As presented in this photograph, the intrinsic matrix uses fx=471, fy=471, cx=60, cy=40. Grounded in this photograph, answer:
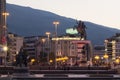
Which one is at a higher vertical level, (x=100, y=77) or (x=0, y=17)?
(x=0, y=17)

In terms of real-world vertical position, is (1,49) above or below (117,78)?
above

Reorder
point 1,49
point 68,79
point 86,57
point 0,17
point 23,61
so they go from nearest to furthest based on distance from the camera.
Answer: point 68,79 → point 23,61 → point 1,49 → point 86,57 → point 0,17

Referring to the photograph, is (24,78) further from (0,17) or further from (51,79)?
(0,17)

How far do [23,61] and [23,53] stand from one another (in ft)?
4.32

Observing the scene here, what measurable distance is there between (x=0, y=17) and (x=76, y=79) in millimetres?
108166

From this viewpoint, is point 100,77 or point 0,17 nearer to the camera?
point 100,77

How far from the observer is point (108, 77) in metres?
46.0

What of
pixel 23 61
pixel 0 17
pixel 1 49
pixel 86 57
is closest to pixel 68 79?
pixel 23 61

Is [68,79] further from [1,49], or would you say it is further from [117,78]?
[1,49]

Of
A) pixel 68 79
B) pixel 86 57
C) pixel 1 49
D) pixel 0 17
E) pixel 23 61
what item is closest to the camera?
pixel 68 79

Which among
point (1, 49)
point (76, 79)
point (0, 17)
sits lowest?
point (76, 79)

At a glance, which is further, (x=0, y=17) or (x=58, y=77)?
(x=0, y=17)

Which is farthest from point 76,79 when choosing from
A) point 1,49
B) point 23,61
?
point 1,49

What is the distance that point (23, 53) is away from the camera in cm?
5841
